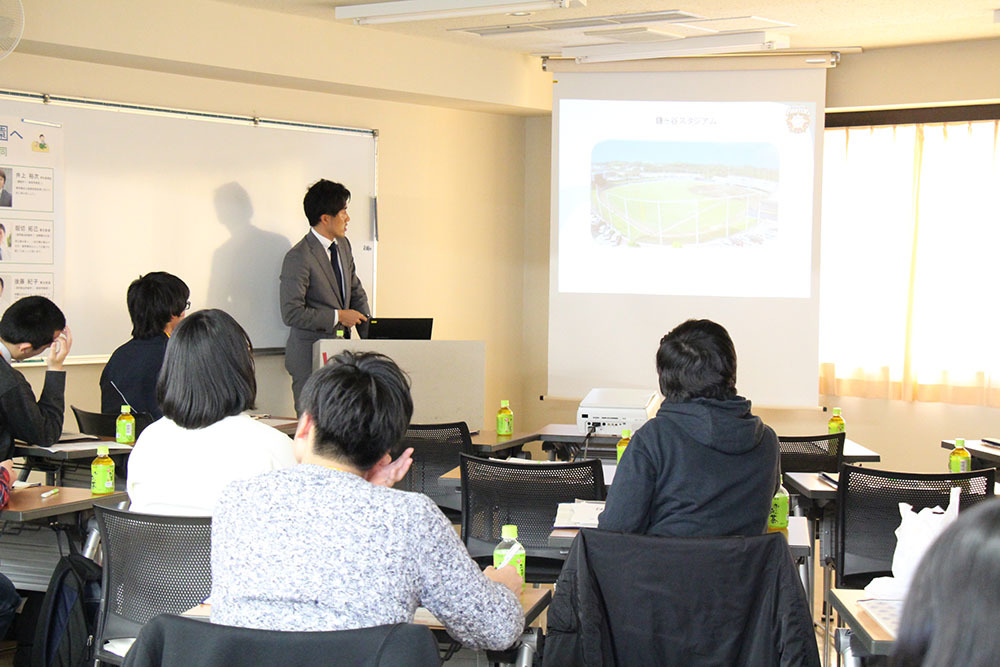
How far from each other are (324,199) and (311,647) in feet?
16.2

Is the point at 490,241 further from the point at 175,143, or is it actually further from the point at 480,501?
the point at 480,501

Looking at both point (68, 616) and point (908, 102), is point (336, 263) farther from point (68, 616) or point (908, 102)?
point (908, 102)

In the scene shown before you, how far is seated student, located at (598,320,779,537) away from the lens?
2.61m

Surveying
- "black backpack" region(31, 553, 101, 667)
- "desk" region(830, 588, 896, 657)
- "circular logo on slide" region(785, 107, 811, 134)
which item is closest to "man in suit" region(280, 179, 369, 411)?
"circular logo on slide" region(785, 107, 811, 134)

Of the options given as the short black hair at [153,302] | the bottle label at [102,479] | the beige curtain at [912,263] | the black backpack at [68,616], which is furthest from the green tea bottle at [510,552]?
the beige curtain at [912,263]

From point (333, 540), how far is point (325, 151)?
17.1 ft

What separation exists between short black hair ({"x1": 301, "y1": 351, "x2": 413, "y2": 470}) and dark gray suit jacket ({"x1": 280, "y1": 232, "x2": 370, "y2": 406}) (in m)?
4.24

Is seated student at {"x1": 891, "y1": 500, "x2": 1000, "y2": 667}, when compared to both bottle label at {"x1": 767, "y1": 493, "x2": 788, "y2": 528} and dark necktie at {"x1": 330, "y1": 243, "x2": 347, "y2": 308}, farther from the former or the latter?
dark necktie at {"x1": 330, "y1": 243, "x2": 347, "y2": 308}

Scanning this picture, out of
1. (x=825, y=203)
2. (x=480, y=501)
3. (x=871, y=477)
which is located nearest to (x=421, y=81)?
(x=825, y=203)

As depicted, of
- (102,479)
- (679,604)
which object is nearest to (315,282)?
(102,479)

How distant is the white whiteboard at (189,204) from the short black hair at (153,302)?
111 centimetres

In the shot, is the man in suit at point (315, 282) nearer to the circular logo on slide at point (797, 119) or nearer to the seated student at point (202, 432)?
the circular logo on slide at point (797, 119)

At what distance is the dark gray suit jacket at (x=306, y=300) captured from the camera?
19.8 ft

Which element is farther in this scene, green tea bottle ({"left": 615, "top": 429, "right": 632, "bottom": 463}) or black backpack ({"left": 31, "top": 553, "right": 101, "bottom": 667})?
green tea bottle ({"left": 615, "top": 429, "right": 632, "bottom": 463})
